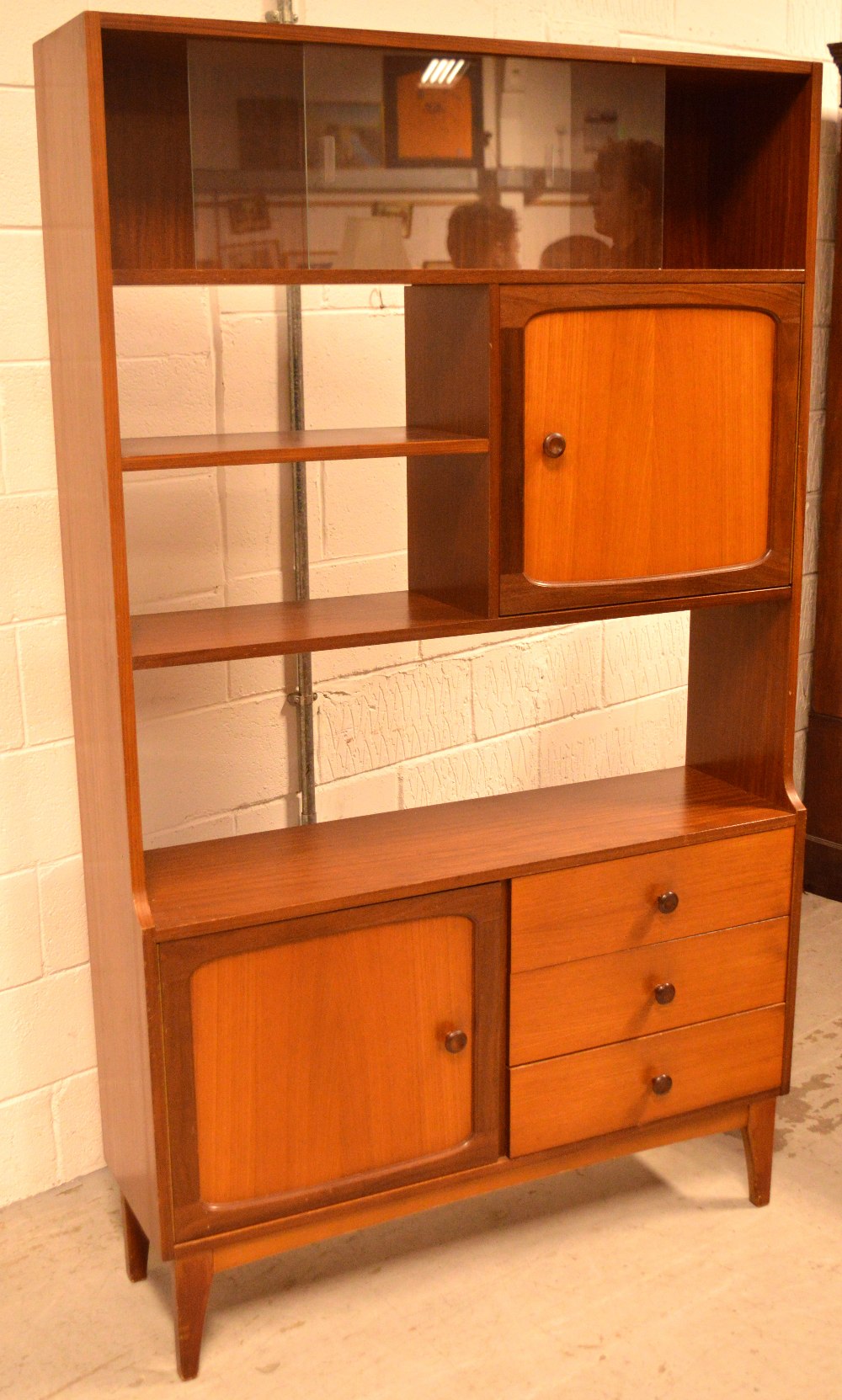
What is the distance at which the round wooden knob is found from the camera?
1.91 metres

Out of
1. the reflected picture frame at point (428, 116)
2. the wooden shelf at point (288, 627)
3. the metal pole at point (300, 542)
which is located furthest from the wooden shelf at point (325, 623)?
the reflected picture frame at point (428, 116)

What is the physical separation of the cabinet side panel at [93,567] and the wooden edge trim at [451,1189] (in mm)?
121

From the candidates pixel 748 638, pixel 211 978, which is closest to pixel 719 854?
pixel 748 638

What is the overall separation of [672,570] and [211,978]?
2.86 ft

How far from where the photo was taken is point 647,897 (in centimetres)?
212

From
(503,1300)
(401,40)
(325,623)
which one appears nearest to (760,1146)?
(503,1300)

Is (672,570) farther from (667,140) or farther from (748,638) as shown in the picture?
(667,140)

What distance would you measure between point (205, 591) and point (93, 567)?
1.56 feet

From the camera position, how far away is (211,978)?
6.09 ft

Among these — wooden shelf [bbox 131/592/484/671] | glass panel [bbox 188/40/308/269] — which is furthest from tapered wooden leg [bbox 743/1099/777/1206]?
glass panel [bbox 188/40/308/269]

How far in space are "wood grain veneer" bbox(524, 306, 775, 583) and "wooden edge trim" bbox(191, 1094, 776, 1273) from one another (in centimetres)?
87

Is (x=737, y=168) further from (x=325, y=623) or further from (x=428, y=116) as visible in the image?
(x=325, y=623)

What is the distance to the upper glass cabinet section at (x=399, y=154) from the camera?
5.98 feet

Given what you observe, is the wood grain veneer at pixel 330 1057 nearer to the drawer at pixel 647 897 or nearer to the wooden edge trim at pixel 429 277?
the drawer at pixel 647 897
